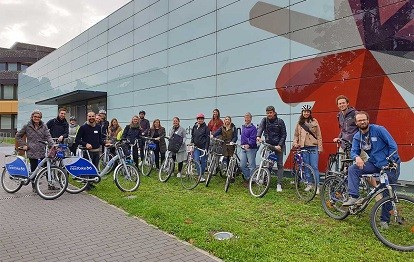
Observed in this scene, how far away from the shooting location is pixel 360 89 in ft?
27.6

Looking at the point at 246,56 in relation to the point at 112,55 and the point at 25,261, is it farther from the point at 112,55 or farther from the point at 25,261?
the point at 112,55

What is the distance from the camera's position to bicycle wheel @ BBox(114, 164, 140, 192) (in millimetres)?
8289

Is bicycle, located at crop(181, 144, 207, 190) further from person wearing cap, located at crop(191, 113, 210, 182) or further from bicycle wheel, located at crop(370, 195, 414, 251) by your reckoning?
bicycle wheel, located at crop(370, 195, 414, 251)

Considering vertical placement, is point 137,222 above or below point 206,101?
below

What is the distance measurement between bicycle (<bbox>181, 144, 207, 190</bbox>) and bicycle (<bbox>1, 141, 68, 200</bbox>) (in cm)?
283

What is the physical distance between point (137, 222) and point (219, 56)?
339 inches

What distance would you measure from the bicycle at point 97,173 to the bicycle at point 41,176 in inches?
11.1

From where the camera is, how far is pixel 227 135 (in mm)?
9273

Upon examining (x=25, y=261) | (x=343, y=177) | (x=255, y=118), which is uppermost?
(x=255, y=118)

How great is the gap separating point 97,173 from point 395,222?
630 centimetres

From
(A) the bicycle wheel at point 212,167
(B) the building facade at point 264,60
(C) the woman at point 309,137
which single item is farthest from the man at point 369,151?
(A) the bicycle wheel at point 212,167

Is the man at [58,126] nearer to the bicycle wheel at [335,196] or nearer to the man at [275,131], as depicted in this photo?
the man at [275,131]

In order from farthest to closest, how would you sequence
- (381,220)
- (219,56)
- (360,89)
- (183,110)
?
(183,110), (219,56), (360,89), (381,220)

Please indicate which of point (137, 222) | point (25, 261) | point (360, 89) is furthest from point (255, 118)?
point (25, 261)
